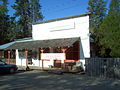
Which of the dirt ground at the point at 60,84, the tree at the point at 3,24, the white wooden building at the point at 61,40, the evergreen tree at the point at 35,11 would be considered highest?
the evergreen tree at the point at 35,11

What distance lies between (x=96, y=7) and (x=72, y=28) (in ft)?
50.2

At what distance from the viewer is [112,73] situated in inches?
456

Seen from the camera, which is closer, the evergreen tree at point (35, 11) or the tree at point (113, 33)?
the tree at point (113, 33)

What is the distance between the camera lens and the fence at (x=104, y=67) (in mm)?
11414

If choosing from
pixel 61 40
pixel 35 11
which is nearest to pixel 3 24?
pixel 35 11

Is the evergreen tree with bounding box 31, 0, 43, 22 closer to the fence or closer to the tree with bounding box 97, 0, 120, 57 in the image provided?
the tree with bounding box 97, 0, 120, 57

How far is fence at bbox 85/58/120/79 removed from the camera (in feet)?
37.4

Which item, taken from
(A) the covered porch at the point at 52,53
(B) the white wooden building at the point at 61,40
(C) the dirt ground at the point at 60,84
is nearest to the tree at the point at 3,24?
(A) the covered porch at the point at 52,53

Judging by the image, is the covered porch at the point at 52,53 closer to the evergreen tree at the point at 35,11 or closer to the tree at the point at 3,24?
the tree at the point at 3,24

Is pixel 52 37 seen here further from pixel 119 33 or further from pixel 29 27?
pixel 29 27

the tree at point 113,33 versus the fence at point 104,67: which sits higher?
the tree at point 113,33

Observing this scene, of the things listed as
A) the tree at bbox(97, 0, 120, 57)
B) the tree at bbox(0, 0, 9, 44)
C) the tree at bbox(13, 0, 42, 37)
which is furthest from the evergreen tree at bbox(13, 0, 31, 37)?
the tree at bbox(97, 0, 120, 57)

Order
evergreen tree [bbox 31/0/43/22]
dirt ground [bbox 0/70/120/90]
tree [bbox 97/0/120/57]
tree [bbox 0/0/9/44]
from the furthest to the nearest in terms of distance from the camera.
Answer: evergreen tree [bbox 31/0/43/22]
tree [bbox 0/0/9/44]
tree [bbox 97/0/120/57]
dirt ground [bbox 0/70/120/90]

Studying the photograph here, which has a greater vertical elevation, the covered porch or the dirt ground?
the covered porch
